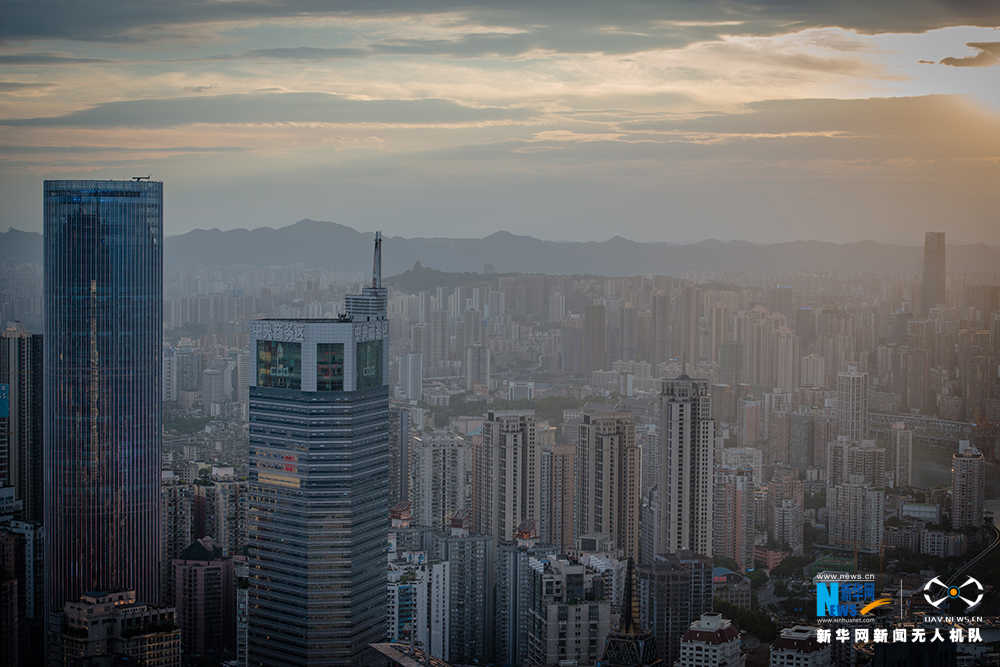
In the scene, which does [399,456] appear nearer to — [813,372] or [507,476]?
[507,476]

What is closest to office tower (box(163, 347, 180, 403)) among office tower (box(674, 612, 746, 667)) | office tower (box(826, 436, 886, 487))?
office tower (box(674, 612, 746, 667))

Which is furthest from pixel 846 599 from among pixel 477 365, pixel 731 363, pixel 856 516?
pixel 477 365

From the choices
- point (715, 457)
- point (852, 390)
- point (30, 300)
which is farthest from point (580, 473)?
point (30, 300)

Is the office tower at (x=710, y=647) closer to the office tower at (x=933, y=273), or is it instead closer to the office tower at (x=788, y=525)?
the office tower at (x=788, y=525)

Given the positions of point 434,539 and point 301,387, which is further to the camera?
point 434,539

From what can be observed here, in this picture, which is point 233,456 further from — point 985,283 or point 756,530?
point 985,283

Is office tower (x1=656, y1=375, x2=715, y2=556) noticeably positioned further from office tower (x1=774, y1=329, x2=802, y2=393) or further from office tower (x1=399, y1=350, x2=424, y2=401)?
office tower (x1=399, y1=350, x2=424, y2=401)

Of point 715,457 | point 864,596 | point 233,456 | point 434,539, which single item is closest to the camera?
point 864,596
